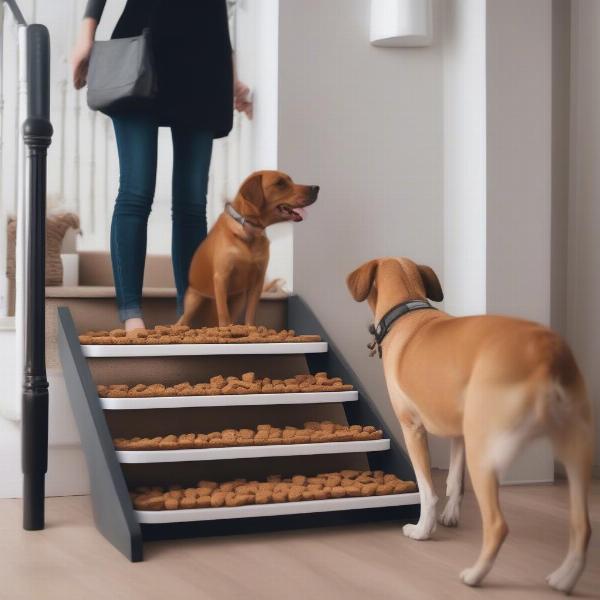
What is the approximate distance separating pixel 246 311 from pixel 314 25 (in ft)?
3.68

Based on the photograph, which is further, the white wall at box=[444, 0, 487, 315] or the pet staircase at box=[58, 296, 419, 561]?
the white wall at box=[444, 0, 487, 315]

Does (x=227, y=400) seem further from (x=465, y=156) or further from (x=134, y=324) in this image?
(x=465, y=156)

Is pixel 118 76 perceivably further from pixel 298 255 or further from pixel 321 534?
pixel 321 534

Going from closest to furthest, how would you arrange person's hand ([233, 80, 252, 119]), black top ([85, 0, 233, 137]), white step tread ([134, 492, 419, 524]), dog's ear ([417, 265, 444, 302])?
white step tread ([134, 492, 419, 524]), dog's ear ([417, 265, 444, 302]), black top ([85, 0, 233, 137]), person's hand ([233, 80, 252, 119])

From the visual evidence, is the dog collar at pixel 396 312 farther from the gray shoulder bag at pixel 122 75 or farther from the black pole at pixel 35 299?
the gray shoulder bag at pixel 122 75

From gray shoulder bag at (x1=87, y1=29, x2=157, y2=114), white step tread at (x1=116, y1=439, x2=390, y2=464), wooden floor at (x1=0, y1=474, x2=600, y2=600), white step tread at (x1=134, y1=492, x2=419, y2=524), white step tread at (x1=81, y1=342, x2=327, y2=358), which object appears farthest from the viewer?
gray shoulder bag at (x1=87, y1=29, x2=157, y2=114)

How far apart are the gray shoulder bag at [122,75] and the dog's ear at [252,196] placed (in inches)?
16.1

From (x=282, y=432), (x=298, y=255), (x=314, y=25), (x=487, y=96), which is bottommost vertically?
(x=282, y=432)

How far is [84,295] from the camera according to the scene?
9.21 ft

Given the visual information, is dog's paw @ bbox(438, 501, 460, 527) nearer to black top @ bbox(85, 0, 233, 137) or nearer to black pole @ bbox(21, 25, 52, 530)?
black pole @ bbox(21, 25, 52, 530)

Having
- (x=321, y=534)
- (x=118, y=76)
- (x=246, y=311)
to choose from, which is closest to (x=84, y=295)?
(x=246, y=311)

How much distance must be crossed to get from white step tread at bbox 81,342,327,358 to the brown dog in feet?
0.81

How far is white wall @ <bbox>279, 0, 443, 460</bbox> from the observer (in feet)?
10.3

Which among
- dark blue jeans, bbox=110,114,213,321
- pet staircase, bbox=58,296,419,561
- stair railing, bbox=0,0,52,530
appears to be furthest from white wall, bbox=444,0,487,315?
stair railing, bbox=0,0,52,530
